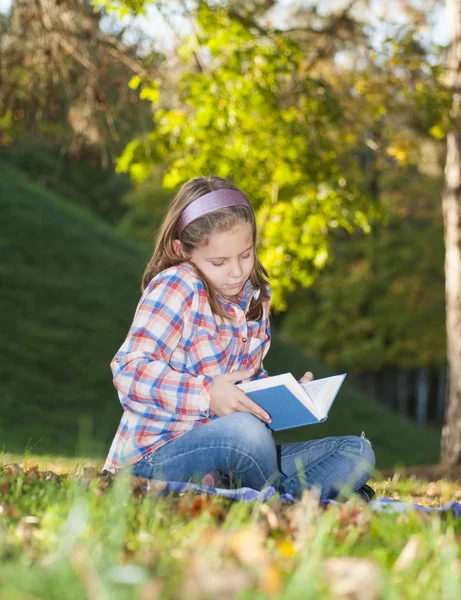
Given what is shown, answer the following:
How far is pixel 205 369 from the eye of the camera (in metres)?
3.30

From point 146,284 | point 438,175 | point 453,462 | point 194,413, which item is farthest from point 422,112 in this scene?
point 438,175

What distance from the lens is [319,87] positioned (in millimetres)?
6797

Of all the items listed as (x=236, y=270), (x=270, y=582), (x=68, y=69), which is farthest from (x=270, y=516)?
(x=68, y=69)

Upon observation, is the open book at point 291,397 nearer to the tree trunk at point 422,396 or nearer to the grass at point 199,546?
the grass at point 199,546

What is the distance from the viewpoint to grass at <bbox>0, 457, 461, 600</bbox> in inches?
61.9

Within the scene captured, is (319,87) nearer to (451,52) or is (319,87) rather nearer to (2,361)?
(451,52)

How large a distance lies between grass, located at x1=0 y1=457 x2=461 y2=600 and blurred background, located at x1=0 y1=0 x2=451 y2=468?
0.86 meters

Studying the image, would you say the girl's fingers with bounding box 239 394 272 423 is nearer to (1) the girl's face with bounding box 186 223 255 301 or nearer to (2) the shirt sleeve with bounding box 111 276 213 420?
(2) the shirt sleeve with bounding box 111 276 213 420

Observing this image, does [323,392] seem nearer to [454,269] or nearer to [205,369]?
[205,369]

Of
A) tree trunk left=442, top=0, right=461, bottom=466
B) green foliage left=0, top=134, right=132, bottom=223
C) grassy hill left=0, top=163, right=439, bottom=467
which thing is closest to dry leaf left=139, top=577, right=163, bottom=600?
tree trunk left=442, top=0, right=461, bottom=466

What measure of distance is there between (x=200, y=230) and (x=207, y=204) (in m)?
0.12

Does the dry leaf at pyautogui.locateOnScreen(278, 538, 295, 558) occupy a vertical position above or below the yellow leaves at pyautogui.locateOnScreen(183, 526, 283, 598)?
below

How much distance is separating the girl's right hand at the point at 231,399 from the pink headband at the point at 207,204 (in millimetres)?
719

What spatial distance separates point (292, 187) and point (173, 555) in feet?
17.9
